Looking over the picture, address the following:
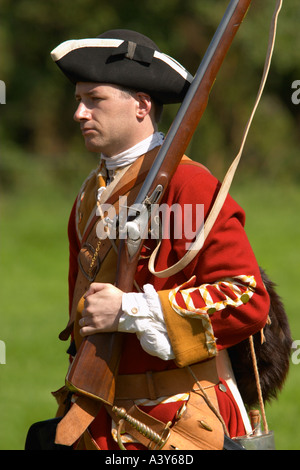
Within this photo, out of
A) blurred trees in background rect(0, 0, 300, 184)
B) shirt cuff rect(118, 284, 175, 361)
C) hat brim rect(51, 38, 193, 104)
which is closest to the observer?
shirt cuff rect(118, 284, 175, 361)

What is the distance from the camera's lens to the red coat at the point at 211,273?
→ 297 cm

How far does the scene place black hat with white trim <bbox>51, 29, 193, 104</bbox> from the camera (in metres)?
3.12

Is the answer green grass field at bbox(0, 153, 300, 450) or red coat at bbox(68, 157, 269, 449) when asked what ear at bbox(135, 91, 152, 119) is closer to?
red coat at bbox(68, 157, 269, 449)

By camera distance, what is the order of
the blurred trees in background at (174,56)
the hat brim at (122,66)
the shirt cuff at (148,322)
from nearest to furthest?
the shirt cuff at (148,322)
the hat brim at (122,66)
the blurred trees in background at (174,56)

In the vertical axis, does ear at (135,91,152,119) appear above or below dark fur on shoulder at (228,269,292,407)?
above

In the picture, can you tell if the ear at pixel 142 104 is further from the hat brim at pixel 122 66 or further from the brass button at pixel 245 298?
the brass button at pixel 245 298

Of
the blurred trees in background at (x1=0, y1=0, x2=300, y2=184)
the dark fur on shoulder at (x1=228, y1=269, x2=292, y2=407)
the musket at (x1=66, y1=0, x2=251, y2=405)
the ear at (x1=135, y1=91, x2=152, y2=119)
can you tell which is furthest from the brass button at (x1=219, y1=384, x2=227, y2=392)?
the blurred trees in background at (x1=0, y1=0, x2=300, y2=184)

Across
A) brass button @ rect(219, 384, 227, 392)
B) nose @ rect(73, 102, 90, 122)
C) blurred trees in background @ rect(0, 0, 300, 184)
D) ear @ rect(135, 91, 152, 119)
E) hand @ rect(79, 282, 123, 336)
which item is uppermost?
blurred trees in background @ rect(0, 0, 300, 184)

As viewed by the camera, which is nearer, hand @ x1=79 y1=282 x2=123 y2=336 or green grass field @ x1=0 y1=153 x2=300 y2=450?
hand @ x1=79 y1=282 x2=123 y2=336

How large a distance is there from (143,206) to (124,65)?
561 millimetres

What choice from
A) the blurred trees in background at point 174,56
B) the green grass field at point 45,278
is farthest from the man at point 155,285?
the blurred trees in background at point 174,56

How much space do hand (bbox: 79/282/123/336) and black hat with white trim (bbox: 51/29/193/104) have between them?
2.54 feet

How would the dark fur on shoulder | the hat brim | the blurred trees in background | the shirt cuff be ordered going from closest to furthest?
1. the shirt cuff
2. the hat brim
3. the dark fur on shoulder
4. the blurred trees in background

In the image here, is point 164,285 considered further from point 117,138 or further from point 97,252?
point 117,138
